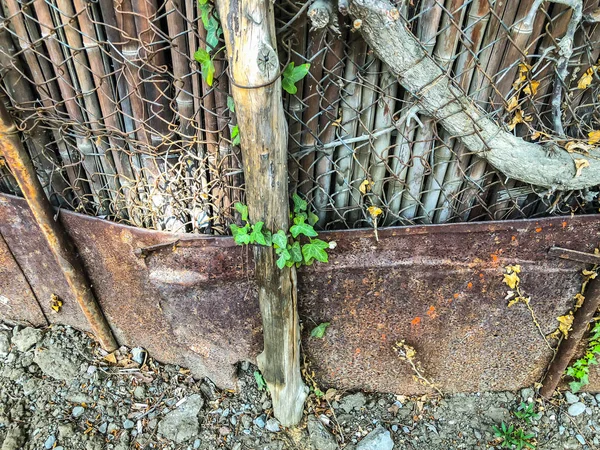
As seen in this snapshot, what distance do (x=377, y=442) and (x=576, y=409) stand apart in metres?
1.20

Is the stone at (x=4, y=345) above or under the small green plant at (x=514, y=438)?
under

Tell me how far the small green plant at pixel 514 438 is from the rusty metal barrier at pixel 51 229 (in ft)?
7.55

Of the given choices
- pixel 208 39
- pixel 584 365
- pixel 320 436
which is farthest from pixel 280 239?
pixel 584 365

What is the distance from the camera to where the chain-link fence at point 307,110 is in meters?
1.69

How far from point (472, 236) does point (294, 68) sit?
1.14 meters

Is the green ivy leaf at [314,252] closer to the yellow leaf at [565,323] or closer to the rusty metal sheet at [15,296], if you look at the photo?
the yellow leaf at [565,323]

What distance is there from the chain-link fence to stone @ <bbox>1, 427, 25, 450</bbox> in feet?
4.15

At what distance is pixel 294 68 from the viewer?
1.64 meters

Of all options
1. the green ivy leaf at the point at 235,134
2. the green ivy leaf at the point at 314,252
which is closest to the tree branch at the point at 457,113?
the green ivy leaf at the point at 235,134

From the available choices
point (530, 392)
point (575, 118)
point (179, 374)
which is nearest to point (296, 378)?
point (179, 374)

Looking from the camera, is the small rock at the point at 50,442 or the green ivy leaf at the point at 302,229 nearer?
the green ivy leaf at the point at 302,229

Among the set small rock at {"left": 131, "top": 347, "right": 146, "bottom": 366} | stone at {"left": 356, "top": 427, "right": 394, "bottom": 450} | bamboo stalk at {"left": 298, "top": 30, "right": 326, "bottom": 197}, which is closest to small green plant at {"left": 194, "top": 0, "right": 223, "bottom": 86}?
bamboo stalk at {"left": 298, "top": 30, "right": 326, "bottom": 197}

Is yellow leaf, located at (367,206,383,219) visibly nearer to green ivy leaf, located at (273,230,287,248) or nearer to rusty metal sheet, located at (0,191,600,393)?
rusty metal sheet, located at (0,191,600,393)

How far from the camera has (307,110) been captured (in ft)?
6.10
